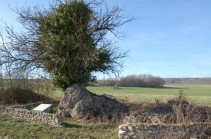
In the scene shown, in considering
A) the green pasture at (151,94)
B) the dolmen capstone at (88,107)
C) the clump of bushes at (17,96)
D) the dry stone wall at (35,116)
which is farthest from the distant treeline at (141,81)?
the dry stone wall at (35,116)

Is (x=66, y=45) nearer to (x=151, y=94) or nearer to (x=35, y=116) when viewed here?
(x=35, y=116)

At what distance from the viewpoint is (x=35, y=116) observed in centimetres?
1719

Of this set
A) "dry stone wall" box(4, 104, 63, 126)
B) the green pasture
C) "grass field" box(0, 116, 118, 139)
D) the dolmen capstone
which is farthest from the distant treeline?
"grass field" box(0, 116, 118, 139)

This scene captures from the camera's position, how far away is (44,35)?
74.3 feet

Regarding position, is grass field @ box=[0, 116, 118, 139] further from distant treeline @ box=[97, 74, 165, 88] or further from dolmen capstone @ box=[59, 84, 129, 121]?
distant treeline @ box=[97, 74, 165, 88]

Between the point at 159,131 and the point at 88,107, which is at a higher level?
the point at 88,107

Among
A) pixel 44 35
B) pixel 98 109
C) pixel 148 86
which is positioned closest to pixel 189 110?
pixel 98 109

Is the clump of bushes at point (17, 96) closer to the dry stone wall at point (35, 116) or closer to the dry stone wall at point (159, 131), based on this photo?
the dry stone wall at point (35, 116)

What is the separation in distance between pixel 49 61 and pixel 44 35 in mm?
1795

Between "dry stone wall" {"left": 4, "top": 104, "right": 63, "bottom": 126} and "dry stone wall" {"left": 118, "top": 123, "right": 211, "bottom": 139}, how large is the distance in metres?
3.80

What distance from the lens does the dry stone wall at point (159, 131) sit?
522 inches

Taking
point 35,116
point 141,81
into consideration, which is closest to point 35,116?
Result: point 35,116

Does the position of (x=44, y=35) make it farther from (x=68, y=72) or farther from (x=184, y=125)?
(x=184, y=125)

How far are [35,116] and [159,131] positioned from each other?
6935 mm
